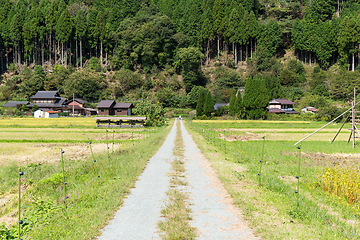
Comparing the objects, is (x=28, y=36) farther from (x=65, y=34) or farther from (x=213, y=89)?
(x=213, y=89)

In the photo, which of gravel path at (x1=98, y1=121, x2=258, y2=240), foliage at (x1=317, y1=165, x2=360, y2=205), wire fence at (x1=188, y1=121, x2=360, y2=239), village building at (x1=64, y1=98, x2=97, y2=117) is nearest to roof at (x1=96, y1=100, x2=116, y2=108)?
village building at (x1=64, y1=98, x2=97, y2=117)

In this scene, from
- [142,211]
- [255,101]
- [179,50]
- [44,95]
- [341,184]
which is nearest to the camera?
[142,211]

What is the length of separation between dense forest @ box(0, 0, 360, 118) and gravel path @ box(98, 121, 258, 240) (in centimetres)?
6762

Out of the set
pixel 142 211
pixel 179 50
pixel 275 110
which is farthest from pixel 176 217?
pixel 179 50

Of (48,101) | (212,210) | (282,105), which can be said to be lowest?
(212,210)

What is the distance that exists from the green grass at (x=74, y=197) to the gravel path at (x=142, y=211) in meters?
0.26

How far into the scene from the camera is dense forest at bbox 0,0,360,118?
78500mm

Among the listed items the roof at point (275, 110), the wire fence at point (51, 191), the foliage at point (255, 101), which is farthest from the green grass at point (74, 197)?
the roof at point (275, 110)

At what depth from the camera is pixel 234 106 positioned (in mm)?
62062

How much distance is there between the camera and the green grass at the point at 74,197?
5230mm

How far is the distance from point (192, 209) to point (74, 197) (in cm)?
342

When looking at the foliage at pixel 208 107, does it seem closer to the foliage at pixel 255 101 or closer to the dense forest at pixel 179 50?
the foliage at pixel 255 101

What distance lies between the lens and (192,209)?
646 centimetres

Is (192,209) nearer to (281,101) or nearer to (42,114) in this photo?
(42,114)
